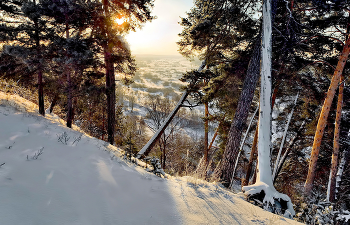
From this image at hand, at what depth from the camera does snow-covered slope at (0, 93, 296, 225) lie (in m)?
1.76

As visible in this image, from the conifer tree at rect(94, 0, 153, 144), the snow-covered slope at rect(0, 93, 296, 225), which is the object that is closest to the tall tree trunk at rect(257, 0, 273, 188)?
the snow-covered slope at rect(0, 93, 296, 225)

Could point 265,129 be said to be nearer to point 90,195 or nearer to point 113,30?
point 90,195

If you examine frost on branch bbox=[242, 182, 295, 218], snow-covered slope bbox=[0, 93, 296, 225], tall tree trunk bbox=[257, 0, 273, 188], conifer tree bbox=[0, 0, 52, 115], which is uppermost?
conifer tree bbox=[0, 0, 52, 115]

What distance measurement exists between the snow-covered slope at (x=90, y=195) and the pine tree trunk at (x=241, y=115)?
73.3 inches

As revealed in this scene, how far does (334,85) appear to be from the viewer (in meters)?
6.69

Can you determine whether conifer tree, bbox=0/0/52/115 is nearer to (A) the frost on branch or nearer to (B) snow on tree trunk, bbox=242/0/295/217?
(B) snow on tree trunk, bbox=242/0/295/217

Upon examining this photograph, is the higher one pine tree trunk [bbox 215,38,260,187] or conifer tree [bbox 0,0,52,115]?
conifer tree [bbox 0,0,52,115]

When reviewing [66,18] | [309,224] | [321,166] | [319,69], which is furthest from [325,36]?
[66,18]

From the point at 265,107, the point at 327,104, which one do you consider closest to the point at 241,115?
the point at 265,107

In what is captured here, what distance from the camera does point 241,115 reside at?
17.3 feet

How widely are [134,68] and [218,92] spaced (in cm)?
517

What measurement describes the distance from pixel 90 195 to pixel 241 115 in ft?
15.6

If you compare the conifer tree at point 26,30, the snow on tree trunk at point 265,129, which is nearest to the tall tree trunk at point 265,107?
the snow on tree trunk at point 265,129

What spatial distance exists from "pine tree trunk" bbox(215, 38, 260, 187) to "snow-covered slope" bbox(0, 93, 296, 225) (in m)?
1.86
